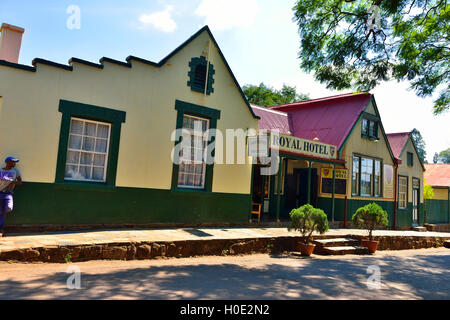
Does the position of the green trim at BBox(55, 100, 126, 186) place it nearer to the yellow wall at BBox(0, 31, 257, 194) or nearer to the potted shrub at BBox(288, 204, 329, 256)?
the yellow wall at BBox(0, 31, 257, 194)

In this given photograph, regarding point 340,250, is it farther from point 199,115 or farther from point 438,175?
point 438,175

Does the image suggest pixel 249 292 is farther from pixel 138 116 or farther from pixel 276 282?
pixel 138 116

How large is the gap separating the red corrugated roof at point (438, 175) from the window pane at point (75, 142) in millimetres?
26128

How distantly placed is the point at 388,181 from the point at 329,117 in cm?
484

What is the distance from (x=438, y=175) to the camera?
2925cm

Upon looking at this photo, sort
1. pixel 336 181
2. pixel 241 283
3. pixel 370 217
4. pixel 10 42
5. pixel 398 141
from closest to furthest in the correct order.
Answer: pixel 241 283 → pixel 10 42 → pixel 370 217 → pixel 336 181 → pixel 398 141

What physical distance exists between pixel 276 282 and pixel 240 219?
18.7 ft

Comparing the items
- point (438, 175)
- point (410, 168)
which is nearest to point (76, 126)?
point (410, 168)

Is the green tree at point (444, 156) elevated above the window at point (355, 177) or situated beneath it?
elevated above

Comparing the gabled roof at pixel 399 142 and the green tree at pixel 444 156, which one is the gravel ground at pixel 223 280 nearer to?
the gabled roof at pixel 399 142

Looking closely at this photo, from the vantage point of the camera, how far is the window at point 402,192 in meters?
19.6

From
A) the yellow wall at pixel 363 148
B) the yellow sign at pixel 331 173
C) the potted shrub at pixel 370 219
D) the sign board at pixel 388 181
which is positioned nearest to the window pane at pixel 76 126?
the potted shrub at pixel 370 219
